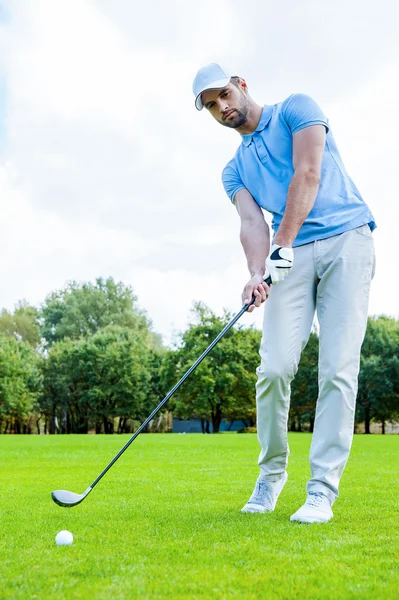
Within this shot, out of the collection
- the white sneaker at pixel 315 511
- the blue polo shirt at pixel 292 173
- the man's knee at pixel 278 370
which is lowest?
the white sneaker at pixel 315 511

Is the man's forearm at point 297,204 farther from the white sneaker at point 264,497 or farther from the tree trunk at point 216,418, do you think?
the tree trunk at point 216,418

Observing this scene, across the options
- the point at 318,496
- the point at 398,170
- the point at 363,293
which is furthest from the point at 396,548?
the point at 398,170

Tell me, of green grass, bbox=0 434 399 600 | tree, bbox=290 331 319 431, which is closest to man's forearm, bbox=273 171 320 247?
green grass, bbox=0 434 399 600

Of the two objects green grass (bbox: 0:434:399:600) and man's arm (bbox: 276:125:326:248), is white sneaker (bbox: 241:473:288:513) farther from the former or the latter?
man's arm (bbox: 276:125:326:248)

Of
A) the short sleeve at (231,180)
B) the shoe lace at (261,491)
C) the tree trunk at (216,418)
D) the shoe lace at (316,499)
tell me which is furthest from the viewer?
Result: the tree trunk at (216,418)

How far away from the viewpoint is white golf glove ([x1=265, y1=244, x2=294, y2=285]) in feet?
12.5

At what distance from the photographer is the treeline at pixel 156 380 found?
39625 millimetres

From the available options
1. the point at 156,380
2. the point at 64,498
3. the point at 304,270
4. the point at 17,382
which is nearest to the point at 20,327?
the point at 17,382

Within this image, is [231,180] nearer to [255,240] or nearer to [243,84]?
[255,240]

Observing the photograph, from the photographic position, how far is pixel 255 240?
4352mm

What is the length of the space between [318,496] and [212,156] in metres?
26.4

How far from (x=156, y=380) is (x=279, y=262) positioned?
4128 cm

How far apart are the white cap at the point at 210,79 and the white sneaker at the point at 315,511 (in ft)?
7.76

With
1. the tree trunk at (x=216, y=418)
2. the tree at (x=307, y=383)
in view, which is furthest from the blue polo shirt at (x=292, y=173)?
the tree trunk at (x=216, y=418)
